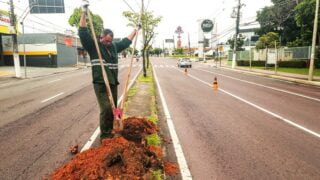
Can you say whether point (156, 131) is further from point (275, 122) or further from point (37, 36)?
point (37, 36)

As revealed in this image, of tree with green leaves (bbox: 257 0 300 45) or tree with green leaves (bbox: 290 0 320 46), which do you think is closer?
tree with green leaves (bbox: 290 0 320 46)

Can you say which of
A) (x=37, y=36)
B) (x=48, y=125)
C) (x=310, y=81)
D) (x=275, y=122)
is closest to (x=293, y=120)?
(x=275, y=122)

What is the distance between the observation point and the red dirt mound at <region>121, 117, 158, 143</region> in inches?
235

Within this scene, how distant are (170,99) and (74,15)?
225 feet

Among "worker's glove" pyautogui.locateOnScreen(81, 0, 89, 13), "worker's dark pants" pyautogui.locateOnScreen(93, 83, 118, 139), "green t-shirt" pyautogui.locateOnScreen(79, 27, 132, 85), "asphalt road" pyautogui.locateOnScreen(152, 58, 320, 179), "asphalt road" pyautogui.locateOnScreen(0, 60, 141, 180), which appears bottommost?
"asphalt road" pyautogui.locateOnScreen(152, 58, 320, 179)

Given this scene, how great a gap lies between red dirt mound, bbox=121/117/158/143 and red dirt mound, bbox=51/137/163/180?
3.45ft

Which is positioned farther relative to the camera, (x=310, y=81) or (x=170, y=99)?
(x=310, y=81)

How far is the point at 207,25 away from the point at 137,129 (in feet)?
338

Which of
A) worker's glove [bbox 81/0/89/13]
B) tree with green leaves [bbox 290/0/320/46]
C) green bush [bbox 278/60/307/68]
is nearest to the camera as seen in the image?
worker's glove [bbox 81/0/89/13]

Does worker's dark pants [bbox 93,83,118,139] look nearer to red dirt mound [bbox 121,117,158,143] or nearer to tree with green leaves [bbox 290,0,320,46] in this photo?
red dirt mound [bbox 121,117,158,143]

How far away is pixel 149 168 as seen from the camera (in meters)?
4.51

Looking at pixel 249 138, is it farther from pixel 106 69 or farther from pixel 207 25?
pixel 207 25

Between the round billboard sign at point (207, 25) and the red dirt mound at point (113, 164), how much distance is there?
104m

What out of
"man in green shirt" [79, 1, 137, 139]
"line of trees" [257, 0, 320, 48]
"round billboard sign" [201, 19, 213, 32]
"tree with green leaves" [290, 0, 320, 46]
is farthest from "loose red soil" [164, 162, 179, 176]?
"round billboard sign" [201, 19, 213, 32]
